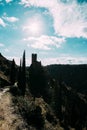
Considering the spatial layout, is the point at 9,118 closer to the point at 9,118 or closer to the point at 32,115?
the point at 9,118

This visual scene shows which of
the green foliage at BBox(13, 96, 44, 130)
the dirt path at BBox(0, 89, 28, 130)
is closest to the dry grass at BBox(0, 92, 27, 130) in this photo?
the dirt path at BBox(0, 89, 28, 130)

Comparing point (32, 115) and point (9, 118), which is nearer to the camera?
point (9, 118)

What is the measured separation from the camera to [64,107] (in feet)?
255

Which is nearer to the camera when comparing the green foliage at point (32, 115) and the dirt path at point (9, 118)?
the dirt path at point (9, 118)

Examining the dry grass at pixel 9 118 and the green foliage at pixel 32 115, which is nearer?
the dry grass at pixel 9 118

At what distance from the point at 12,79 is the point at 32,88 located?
10.0m

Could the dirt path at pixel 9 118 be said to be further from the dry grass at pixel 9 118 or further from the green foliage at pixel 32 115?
the green foliage at pixel 32 115

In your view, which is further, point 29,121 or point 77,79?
point 77,79

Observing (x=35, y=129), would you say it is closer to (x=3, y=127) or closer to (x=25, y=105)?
(x=3, y=127)

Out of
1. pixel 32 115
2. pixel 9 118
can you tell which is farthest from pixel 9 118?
pixel 32 115

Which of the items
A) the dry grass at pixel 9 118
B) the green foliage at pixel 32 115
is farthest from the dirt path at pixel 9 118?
the green foliage at pixel 32 115

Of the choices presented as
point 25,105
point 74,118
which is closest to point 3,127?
point 25,105

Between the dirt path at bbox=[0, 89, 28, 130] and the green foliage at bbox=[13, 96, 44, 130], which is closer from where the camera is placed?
the dirt path at bbox=[0, 89, 28, 130]

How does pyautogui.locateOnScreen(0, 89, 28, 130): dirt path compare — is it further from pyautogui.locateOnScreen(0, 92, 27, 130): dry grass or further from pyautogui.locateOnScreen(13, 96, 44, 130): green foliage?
pyautogui.locateOnScreen(13, 96, 44, 130): green foliage
